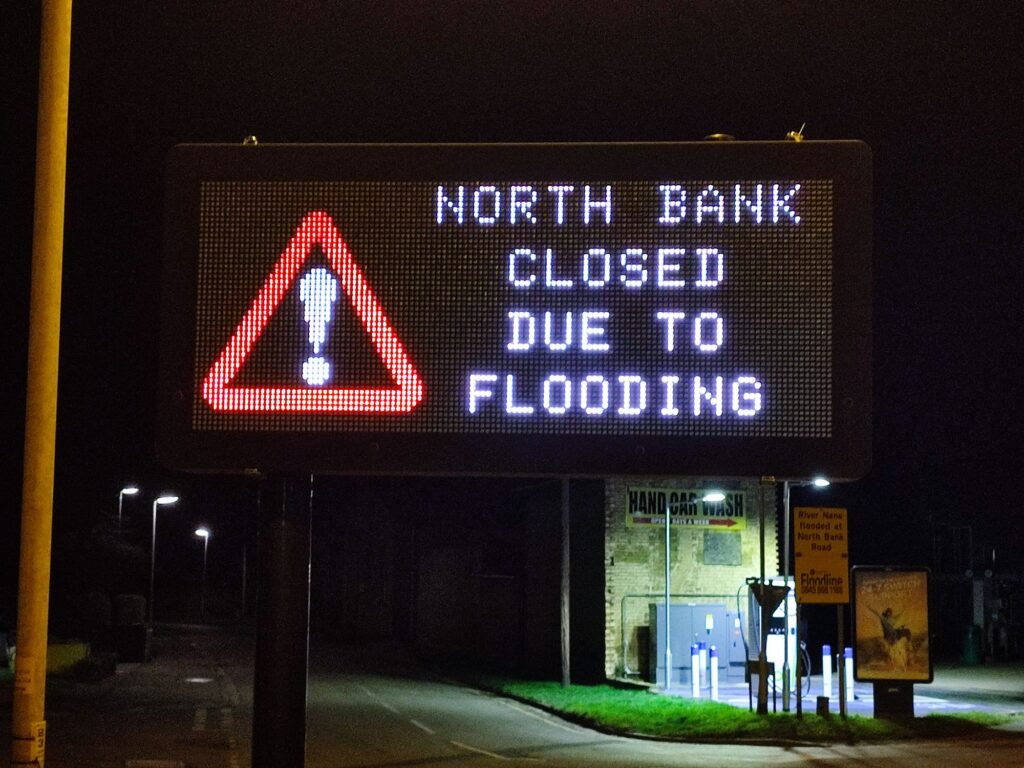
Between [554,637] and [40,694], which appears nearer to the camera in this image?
[40,694]

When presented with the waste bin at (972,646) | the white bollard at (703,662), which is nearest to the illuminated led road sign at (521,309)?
the white bollard at (703,662)

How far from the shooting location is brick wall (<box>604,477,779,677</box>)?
35156 mm

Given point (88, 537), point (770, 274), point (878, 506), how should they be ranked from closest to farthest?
point (770, 274) → point (88, 537) → point (878, 506)

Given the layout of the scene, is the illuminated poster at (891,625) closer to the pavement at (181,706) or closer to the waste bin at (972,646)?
the pavement at (181,706)

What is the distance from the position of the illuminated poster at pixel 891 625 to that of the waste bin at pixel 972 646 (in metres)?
20.5

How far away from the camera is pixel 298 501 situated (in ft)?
17.4

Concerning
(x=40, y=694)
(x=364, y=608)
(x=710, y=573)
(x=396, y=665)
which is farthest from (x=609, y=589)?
(x=364, y=608)

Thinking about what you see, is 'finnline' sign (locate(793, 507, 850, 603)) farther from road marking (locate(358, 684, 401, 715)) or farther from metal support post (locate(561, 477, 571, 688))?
metal support post (locate(561, 477, 571, 688))

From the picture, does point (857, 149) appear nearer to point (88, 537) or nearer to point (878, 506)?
point (88, 537)

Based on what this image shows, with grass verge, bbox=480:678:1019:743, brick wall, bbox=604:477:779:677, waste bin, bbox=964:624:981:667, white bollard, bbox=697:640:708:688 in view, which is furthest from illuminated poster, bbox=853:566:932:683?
waste bin, bbox=964:624:981:667

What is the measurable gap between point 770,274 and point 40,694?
3127 mm

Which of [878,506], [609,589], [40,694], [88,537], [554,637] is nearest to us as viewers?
[40,694]

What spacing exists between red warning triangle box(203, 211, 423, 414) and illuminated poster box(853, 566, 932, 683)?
21987 millimetres

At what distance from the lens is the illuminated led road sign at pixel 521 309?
200 inches
